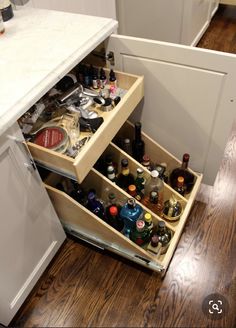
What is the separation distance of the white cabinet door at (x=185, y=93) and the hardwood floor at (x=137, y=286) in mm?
359

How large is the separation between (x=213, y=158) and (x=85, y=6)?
1.03 meters

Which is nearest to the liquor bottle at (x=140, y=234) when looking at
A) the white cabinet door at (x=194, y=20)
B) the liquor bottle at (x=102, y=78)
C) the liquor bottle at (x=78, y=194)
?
the liquor bottle at (x=78, y=194)

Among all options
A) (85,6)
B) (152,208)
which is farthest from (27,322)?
(85,6)

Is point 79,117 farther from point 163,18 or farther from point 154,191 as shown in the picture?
point 163,18

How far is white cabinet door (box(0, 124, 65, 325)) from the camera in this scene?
0.81 meters

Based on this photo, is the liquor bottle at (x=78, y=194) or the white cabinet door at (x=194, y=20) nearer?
the liquor bottle at (x=78, y=194)

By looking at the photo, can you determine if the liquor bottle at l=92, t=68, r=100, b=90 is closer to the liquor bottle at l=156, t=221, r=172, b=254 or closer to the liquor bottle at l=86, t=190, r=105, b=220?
the liquor bottle at l=86, t=190, r=105, b=220

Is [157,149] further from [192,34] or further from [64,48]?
[192,34]

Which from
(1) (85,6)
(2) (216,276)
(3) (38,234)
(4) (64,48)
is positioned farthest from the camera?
(1) (85,6)

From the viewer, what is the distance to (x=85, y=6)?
148 centimetres

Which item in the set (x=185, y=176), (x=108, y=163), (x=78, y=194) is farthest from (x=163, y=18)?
(x=78, y=194)

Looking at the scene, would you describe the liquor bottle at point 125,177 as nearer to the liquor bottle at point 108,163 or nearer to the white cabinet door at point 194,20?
the liquor bottle at point 108,163

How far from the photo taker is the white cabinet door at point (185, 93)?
96 cm

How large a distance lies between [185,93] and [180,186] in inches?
17.0
